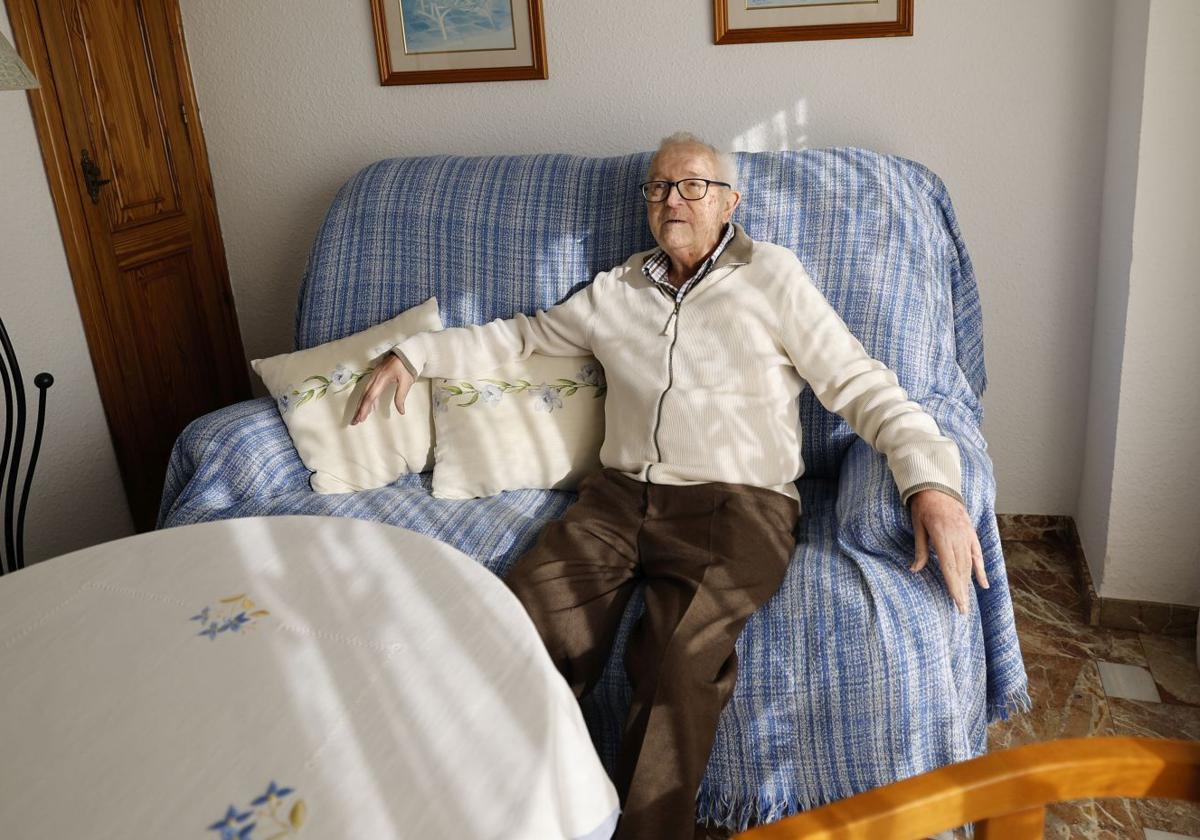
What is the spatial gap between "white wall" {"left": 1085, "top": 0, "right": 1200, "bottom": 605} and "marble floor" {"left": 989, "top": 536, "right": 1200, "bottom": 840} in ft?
0.39

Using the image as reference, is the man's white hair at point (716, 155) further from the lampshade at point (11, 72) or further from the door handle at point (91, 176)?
the door handle at point (91, 176)

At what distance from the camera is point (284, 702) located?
1.14 m

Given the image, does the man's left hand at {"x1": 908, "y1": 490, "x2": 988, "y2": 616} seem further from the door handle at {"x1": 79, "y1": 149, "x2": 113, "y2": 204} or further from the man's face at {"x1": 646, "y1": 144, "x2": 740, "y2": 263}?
the door handle at {"x1": 79, "y1": 149, "x2": 113, "y2": 204}

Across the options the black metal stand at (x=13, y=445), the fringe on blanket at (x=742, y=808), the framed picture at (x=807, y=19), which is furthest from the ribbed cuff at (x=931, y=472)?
the black metal stand at (x=13, y=445)

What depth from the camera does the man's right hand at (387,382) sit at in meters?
2.10

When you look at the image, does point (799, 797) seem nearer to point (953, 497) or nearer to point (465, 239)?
point (953, 497)

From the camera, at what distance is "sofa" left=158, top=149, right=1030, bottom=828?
1.61 metres

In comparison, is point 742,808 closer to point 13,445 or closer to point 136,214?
point 13,445

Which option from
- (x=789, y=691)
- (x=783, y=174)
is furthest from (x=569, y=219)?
(x=789, y=691)

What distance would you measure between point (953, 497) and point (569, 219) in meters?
1.05

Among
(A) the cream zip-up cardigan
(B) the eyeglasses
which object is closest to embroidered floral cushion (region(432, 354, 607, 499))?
(A) the cream zip-up cardigan

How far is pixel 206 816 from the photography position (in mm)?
985

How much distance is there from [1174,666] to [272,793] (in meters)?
1.90

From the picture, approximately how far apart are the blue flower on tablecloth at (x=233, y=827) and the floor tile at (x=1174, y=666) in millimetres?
1796
